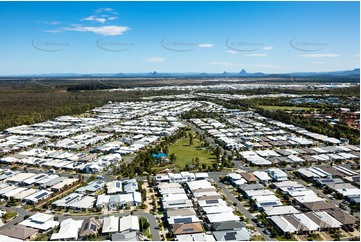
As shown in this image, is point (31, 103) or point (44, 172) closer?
point (44, 172)

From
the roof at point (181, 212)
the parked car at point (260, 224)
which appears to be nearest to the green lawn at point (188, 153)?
the roof at point (181, 212)

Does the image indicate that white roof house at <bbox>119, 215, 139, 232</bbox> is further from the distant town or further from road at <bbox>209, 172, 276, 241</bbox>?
road at <bbox>209, 172, 276, 241</bbox>

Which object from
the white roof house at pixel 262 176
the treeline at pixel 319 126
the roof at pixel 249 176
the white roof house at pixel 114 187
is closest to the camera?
the white roof house at pixel 114 187

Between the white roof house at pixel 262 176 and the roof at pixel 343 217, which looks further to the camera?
the white roof house at pixel 262 176

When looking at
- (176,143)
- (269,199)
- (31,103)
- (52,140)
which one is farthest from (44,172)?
(31,103)

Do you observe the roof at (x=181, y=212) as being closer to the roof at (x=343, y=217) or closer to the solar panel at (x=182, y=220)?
the solar panel at (x=182, y=220)

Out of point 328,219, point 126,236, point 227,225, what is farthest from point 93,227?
point 328,219

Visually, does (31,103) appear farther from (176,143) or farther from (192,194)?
(192,194)
